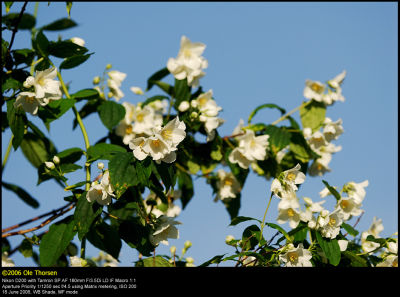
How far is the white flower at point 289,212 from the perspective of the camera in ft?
6.68

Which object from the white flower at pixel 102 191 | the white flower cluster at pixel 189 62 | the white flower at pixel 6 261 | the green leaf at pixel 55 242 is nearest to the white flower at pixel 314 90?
the white flower cluster at pixel 189 62

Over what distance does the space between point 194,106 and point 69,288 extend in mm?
1143

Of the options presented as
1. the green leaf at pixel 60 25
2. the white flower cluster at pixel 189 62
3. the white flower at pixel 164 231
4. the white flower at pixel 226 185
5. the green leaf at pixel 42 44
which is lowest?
the white flower at pixel 164 231

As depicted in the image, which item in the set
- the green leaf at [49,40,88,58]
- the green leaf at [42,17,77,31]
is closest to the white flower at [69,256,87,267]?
the green leaf at [49,40,88,58]

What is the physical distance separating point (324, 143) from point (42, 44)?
1570 mm

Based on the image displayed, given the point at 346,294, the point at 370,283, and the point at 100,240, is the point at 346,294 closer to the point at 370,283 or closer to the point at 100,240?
the point at 370,283

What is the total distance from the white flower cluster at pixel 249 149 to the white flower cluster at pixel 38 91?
1.01 meters

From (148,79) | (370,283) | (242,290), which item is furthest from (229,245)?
(148,79)

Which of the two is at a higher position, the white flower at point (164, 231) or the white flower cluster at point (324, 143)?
the white flower cluster at point (324, 143)

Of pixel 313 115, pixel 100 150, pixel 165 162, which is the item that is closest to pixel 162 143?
pixel 165 162

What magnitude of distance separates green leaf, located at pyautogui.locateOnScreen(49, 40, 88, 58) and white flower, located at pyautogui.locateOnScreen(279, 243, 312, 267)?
121cm

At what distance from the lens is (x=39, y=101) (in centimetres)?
191

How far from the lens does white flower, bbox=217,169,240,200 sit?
2615 mm

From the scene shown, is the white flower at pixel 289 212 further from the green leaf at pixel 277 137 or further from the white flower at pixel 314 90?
the white flower at pixel 314 90
